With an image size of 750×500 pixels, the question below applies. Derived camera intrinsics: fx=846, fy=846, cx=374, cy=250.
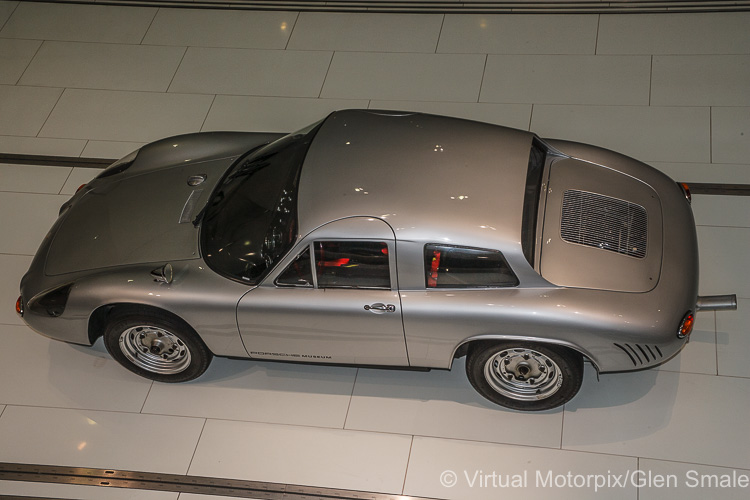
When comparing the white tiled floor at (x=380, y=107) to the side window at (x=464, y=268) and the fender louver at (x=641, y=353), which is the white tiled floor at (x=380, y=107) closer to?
the fender louver at (x=641, y=353)

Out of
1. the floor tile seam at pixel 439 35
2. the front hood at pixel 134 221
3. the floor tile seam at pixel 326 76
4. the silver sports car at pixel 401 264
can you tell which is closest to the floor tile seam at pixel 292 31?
the floor tile seam at pixel 326 76

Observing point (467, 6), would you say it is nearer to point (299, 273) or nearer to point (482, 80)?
point (482, 80)

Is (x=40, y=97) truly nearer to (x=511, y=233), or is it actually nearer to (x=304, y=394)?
(x=304, y=394)

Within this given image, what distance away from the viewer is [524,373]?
4887 mm

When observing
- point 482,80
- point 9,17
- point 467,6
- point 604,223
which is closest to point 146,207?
point 604,223

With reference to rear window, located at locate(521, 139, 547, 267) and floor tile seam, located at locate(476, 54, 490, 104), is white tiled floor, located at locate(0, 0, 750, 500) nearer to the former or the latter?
floor tile seam, located at locate(476, 54, 490, 104)

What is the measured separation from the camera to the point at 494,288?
15.1 feet

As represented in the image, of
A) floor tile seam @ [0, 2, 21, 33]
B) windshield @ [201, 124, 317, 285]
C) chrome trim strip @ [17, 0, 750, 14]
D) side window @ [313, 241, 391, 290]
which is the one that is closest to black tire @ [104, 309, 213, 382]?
windshield @ [201, 124, 317, 285]

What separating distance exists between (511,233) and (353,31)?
4168 mm

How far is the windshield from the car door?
14cm

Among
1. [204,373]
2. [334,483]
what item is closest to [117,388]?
[204,373]

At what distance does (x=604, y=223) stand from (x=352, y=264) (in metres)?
1.46

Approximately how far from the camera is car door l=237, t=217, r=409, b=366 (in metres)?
4.62

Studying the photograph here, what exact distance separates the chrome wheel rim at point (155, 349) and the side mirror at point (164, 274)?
13.7 inches
